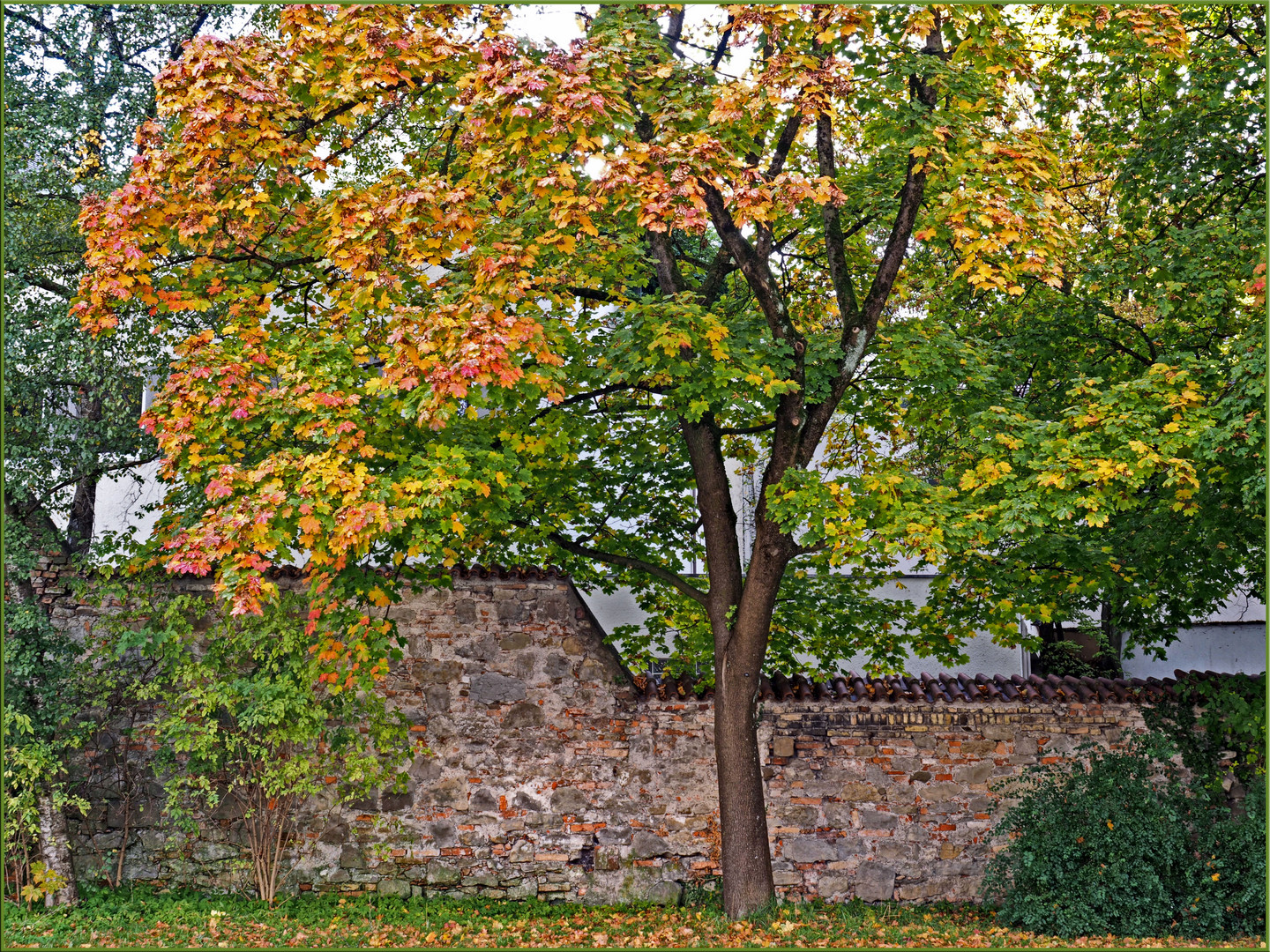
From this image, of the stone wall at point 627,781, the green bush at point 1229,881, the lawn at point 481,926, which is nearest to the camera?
the lawn at point 481,926

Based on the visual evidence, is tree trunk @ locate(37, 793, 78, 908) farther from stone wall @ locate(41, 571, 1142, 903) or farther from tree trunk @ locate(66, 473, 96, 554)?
tree trunk @ locate(66, 473, 96, 554)

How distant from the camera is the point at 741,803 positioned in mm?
8312

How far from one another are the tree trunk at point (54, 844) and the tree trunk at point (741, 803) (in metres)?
5.59

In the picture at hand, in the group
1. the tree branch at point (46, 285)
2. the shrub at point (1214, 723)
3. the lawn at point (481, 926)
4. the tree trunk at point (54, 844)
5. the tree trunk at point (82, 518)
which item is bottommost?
the lawn at point (481, 926)

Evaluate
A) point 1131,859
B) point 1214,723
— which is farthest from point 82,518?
point 1214,723

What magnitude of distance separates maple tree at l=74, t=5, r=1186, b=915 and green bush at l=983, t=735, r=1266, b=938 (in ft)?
5.92

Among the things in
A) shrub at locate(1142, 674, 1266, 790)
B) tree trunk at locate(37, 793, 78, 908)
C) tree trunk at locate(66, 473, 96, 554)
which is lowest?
tree trunk at locate(37, 793, 78, 908)

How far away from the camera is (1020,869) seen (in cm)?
852

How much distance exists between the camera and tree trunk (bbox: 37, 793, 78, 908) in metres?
8.35

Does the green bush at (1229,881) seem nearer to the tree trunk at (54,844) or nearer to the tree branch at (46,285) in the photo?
the tree trunk at (54,844)

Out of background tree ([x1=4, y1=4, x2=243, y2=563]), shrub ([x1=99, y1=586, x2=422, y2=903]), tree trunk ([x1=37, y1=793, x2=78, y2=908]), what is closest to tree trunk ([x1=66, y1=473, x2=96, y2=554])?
background tree ([x1=4, y1=4, x2=243, y2=563])

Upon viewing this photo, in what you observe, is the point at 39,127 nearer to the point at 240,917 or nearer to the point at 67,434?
the point at 67,434

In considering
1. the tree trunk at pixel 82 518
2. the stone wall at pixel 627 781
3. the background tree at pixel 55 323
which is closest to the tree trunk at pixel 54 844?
the background tree at pixel 55 323

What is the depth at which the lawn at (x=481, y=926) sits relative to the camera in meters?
7.71
